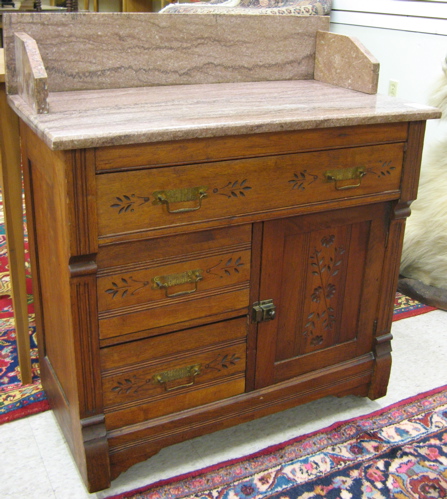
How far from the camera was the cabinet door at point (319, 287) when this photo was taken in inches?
52.8

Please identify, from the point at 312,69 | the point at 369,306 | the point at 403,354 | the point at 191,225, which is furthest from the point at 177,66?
the point at 403,354

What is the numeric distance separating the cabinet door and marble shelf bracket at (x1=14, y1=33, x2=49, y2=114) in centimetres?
52

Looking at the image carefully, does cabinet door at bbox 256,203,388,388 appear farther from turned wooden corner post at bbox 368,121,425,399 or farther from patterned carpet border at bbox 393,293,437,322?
patterned carpet border at bbox 393,293,437,322

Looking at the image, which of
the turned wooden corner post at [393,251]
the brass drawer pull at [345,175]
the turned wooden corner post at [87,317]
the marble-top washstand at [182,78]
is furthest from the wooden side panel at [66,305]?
the turned wooden corner post at [393,251]

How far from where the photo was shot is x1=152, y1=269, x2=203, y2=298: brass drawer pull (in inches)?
47.2

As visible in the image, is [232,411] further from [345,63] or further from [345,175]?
[345,63]

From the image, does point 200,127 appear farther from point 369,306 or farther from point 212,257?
point 369,306

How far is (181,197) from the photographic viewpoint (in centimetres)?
115

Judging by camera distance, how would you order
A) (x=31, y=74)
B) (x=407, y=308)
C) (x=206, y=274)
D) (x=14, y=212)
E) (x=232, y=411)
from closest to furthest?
(x=31, y=74)
(x=206, y=274)
(x=232, y=411)
(x=14, y=212)
(x=407, y=308)

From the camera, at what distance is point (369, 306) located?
59.9 inches

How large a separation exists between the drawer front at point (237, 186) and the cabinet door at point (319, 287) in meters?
0.07

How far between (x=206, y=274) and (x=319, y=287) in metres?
0.32

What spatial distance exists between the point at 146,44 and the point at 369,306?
0.84 m

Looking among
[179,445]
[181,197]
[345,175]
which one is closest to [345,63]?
[345,175]
